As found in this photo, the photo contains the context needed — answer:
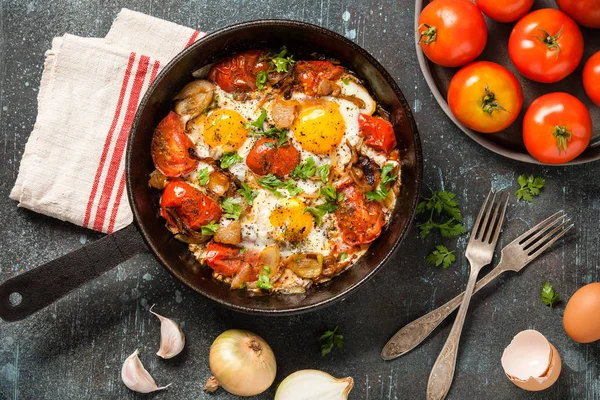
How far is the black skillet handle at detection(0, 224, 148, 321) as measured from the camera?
3252 mm

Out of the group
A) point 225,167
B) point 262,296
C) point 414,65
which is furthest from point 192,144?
point 414,65

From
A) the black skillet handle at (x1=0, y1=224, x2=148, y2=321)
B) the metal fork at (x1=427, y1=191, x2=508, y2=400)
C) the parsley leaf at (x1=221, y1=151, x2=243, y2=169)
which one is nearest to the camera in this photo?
the black skillet handle at (x1=0, y1=224, x2=148, y2=321)

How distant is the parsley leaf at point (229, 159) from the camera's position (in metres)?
3.46

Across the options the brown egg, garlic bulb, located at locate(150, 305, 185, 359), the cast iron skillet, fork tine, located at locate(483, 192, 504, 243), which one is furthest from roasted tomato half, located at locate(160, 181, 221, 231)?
the brown egg

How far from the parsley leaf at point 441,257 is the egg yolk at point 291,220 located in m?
0.79

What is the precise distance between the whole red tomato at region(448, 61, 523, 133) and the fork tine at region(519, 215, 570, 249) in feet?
2.21

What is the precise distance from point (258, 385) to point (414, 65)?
2.02 m

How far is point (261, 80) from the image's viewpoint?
3520 millimetres

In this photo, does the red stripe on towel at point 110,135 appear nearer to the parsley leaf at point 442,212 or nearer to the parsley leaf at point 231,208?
the parsley leaf at point 231,208

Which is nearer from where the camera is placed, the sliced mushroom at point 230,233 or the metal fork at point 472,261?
the sliced mushroom at point 230,233

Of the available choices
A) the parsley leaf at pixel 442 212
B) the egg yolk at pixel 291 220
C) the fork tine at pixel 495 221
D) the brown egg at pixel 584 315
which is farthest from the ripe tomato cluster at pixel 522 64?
the egg yolk at pixel 291 220

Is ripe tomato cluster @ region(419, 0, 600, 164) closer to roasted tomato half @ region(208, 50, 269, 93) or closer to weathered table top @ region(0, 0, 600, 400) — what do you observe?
weathered table top @ region(0, 0, 600, 400)

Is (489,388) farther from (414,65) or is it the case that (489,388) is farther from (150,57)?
(150,57)

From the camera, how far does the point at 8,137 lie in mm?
3832
